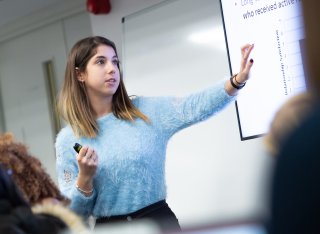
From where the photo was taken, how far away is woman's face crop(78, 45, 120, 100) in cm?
162

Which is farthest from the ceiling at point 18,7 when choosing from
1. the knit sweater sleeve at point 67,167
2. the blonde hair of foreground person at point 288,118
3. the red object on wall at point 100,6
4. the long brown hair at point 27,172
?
the blonde hair of foreground person at point 288,118

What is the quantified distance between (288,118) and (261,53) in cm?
185

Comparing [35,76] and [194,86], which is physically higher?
[35,76]

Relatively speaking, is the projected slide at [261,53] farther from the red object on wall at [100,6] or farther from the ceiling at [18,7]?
the ceiling at [18,7]

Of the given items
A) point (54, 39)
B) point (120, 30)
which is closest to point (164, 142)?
point (120, 30)

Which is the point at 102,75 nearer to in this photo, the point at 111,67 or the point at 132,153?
the point at 111,67

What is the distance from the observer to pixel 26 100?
144 inches

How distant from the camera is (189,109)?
1584mm

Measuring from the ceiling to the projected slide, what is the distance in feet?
4.82

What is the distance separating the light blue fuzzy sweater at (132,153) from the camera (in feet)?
4.84

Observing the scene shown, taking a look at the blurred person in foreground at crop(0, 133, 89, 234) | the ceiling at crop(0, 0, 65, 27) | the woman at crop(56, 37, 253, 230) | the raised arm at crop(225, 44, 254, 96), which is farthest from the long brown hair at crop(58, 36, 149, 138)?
the ceiling at crop(0, 0, 65, 27)

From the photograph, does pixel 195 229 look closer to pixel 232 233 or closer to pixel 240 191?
pixel 232 233

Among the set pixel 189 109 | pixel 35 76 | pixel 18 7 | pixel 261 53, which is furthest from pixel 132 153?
pixel 35 76

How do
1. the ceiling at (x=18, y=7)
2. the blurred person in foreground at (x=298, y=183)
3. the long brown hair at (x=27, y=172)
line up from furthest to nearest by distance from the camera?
the ceiling at (x=18, y=7) → the long brown hair at (x=27, y=172) → the blurred person in foreground at (x=298, y=183)
